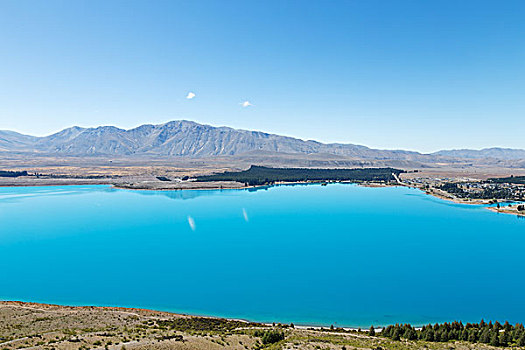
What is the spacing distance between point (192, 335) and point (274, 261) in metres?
13.4

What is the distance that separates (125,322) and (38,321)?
3717mm

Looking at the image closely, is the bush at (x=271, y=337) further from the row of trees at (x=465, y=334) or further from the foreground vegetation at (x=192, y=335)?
the row of trees at (x=465, y=334)

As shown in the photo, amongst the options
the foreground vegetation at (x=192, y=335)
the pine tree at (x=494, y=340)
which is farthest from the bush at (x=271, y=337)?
the pine tree at (x=494, y=340)

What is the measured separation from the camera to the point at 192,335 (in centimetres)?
1313

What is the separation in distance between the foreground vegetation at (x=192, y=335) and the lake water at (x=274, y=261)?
2.88m

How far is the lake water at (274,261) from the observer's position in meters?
19.0

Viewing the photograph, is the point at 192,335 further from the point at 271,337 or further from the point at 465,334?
the point at 465,334

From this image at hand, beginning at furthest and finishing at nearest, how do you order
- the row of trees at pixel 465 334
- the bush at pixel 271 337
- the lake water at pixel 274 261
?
the lake water at pixel 274 261 → the bush at pixel 271 337 → the row of trees at pixel 465 334

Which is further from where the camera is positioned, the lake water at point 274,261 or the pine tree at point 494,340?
the lake water at point 274,261

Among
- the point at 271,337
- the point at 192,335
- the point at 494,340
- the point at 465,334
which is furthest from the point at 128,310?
the point at 494,340

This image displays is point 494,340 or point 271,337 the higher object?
point 494,340

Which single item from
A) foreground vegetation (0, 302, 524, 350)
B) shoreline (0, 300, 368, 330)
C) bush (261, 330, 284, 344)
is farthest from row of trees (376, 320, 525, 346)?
bush (261, 330, 284, 344)

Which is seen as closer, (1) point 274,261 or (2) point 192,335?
(2) point 192,335

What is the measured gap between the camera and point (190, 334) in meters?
13.3
